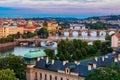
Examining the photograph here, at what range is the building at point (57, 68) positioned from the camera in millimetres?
20859

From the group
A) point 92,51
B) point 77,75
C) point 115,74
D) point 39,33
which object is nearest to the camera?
point 115,74

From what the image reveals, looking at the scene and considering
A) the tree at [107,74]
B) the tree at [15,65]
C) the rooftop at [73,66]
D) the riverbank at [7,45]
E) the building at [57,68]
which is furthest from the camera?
the riverbank at [7,45]

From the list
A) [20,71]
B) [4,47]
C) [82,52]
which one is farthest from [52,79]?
[4,47]

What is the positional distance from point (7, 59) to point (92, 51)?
2101 centimetres

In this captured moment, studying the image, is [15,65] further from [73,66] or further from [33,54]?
[73,66]

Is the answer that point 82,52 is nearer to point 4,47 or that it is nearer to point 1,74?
point 1,74

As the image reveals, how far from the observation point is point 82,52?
1582 inches

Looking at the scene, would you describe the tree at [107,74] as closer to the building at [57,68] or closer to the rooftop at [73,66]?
the rooftop at [73,66]

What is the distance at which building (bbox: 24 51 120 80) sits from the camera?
20.9 m

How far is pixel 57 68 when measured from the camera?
72.7 ft

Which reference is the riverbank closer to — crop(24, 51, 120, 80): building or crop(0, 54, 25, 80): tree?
crop(24, 51, 120, 80): building

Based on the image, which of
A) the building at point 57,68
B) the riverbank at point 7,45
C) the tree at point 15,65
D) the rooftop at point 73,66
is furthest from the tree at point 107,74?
the riverbank at point 7,45

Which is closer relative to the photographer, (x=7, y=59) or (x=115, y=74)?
(x=115, y=74)

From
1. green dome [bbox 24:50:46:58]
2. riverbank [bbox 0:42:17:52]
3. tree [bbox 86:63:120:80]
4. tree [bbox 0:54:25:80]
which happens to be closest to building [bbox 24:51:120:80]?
green dome [bbox 24:50:46:58]
